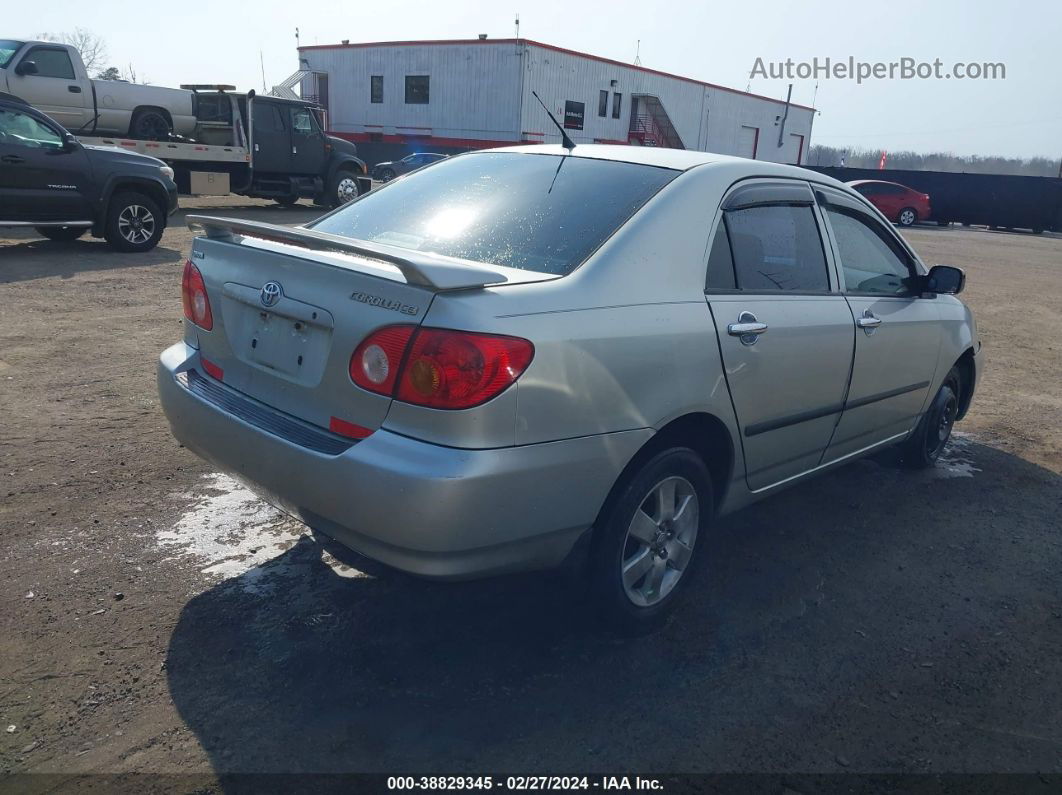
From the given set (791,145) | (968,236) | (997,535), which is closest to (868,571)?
(997,535)

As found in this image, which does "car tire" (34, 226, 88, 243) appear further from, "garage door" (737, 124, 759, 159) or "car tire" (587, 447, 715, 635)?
"garage door" (737, 124, 759, 159)

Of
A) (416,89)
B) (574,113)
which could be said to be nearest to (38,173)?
(416,89)

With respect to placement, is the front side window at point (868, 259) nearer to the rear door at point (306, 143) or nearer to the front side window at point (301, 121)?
the rear door at point (306, 143)

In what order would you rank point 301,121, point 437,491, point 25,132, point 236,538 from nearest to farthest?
1. point 437,491
2. point 236,538
3. point 25,132
4. point 301,121

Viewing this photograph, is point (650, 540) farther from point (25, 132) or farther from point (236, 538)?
point (25, 132)

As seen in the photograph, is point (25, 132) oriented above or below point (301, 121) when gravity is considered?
below

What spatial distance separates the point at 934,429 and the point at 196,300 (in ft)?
13.6

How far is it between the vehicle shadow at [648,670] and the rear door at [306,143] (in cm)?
1669

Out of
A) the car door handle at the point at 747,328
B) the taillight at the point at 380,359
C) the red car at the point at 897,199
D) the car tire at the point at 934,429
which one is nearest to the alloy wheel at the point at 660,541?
the car door handle at the point at 747,328

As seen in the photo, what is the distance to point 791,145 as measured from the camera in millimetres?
51281

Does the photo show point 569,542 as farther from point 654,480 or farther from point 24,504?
point 24,504

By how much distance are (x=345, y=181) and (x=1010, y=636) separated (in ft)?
60.7

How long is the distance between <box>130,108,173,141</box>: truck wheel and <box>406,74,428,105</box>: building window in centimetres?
1861

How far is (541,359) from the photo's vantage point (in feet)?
8.66
